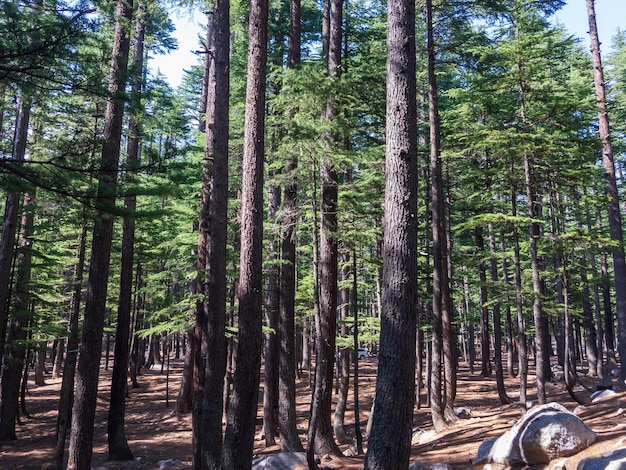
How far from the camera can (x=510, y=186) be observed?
615 inches

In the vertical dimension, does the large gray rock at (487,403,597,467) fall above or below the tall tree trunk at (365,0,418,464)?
below

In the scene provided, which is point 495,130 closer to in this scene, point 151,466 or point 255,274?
point 255,274

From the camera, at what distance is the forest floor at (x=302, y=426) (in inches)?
432

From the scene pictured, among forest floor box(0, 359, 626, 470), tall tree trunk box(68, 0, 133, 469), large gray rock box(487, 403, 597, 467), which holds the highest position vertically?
tall tree trunk box(68, 0, 133, 469)

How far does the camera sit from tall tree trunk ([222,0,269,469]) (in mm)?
7598

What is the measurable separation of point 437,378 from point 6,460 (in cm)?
1368

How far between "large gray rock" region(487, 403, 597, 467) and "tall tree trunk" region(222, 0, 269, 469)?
506cm

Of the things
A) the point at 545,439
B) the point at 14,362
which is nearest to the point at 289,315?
the point at 545,439

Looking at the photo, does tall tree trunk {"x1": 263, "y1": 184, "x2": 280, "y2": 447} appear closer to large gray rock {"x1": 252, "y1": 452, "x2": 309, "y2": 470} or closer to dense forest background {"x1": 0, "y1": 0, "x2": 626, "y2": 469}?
dense forest background {"x1": 0, "y1": 0, "x2": 626, "y2": 469}

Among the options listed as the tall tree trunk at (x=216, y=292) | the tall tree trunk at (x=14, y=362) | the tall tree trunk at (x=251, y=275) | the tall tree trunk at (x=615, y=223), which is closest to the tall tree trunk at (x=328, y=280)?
the tall tree trunk at (x=251, y=275)

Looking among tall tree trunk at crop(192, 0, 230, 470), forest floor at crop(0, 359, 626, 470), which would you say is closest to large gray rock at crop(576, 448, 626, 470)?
forest floor at crop(0, 359, 626, 470)

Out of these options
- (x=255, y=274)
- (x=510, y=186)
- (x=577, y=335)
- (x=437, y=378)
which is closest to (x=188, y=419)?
(x=437, y=378)

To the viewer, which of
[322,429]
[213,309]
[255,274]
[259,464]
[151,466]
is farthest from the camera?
[151,466]

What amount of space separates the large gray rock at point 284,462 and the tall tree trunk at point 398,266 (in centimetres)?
521
